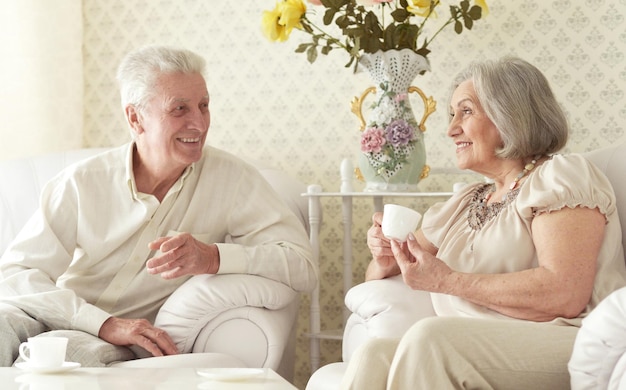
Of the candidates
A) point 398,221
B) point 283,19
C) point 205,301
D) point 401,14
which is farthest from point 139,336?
point 401,14

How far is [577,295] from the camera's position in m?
2.04

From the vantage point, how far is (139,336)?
240 cm

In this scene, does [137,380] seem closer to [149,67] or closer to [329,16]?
[149,67]

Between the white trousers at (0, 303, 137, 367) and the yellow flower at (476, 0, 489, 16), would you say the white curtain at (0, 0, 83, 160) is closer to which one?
the white trousers at (0, 303, 137, 367)

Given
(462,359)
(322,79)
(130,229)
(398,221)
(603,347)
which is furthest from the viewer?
(322,79)

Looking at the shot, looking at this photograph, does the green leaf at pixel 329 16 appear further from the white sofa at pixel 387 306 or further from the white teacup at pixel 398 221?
the white teacup at pixel 398 221

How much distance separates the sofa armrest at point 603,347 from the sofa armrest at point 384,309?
2.02ft

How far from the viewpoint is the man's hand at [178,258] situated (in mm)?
2461

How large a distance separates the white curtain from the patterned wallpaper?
3.3 inches

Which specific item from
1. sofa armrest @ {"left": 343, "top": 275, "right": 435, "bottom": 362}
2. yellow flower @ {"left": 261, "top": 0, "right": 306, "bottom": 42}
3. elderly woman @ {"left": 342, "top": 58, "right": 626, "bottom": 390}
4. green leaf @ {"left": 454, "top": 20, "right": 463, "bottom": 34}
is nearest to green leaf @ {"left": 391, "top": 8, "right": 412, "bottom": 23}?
green leaf @ {"left": 454, "top": 20, "right": 463, "bottom": 34}

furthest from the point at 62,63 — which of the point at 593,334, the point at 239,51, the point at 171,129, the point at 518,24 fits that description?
the point at 593,334

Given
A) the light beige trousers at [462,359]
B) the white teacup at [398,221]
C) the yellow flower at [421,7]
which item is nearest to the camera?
the light beige trousers at [462,359]

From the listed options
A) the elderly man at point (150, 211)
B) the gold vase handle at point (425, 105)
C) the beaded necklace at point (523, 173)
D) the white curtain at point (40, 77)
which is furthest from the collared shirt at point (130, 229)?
the white curtain at point (40, 77)

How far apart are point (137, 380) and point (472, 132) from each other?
40.8 inches
